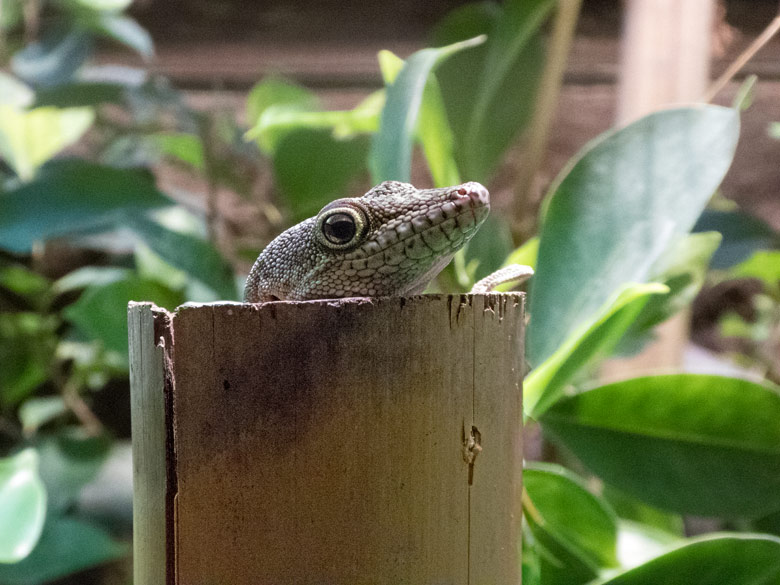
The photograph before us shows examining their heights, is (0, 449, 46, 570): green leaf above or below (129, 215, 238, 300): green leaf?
below

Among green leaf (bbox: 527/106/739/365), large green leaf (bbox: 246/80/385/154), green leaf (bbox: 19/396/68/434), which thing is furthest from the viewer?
green leaf (bbox: 19/396/68/434)

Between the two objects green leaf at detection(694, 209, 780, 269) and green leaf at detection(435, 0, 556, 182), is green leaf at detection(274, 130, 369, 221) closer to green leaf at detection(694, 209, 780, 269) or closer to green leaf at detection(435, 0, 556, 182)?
green leaf at detection(435, 0, 556, 182)

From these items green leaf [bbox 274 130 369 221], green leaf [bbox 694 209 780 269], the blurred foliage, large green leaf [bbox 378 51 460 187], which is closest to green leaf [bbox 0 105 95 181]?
the blurred foliage

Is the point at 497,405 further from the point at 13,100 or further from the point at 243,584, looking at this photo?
the point at 13,100

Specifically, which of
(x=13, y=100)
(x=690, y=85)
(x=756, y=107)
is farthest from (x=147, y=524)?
(x=756, y=107)

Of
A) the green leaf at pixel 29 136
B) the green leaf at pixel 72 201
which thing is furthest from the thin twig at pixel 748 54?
the green leaf at pixel 29 136

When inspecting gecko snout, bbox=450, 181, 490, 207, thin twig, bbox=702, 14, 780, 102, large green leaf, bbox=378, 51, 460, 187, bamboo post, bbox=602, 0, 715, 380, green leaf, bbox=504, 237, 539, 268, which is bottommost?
gecko snout, bbox=450, 181, 490, 207
